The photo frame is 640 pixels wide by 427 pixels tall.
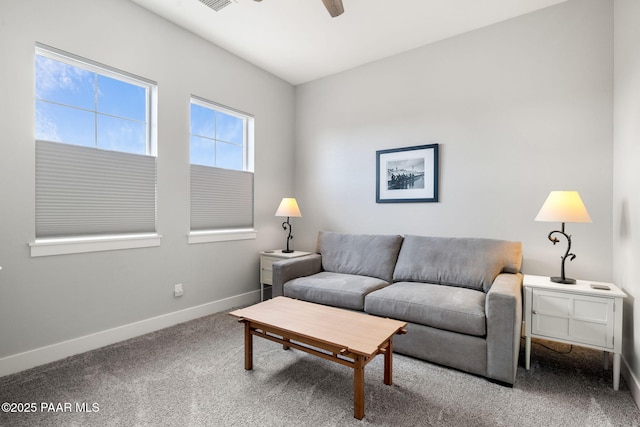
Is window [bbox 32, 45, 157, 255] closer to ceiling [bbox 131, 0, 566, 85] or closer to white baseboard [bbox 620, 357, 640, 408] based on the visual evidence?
ceiling [bbox 131, 0, 566, 85]

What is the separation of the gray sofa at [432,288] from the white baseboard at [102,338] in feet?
2.69

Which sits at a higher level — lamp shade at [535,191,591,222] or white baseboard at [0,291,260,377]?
lamp shade at [535,191,591,222]

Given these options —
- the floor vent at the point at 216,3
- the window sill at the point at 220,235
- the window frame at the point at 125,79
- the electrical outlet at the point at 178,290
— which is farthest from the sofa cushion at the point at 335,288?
the floor vent at the point at 216,3

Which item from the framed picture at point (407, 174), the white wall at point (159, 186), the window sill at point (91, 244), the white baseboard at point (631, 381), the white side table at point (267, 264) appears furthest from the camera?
the white side table at point (267, 264)

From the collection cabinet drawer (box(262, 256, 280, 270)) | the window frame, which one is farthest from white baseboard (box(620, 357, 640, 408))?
the window frame

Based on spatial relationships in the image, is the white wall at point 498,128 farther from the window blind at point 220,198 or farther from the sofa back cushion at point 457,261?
the window blind at point 220,198

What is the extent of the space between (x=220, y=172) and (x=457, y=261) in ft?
8.68

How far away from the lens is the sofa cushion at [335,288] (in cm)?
265

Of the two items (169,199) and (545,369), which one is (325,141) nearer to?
(169,199)

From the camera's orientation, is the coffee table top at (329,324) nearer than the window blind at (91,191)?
Yes

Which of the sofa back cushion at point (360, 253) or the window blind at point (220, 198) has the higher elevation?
the window blind at point (220, 198)

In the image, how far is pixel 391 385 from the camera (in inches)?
A: 77.4

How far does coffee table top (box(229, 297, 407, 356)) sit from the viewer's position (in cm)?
171

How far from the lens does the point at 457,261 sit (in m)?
2.75
